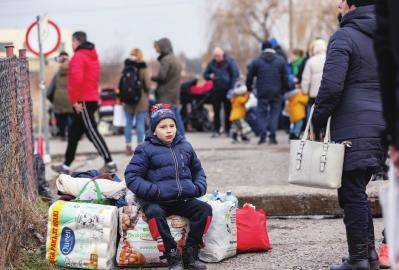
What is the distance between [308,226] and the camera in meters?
7.60

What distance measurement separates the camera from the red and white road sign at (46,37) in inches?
553

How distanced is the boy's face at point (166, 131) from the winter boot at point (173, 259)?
2.67ft

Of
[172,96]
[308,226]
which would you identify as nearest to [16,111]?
[308,226]

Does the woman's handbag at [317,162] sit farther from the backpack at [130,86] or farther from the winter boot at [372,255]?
the backpack at [130,86]

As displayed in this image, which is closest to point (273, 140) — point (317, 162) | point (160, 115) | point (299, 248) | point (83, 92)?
point (83, 92)

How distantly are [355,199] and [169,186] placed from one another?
1.32 meters

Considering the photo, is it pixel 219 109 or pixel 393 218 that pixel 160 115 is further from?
pixel 219 109

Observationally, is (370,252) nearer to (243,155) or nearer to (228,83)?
(243,155)

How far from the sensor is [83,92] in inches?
432

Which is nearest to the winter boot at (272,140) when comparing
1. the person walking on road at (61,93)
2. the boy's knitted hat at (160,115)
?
the person walking on road at (61,93)

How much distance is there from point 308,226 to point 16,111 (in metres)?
2.75

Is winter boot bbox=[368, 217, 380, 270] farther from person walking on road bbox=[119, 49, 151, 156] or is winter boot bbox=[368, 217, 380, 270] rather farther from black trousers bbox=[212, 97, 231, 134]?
black trousers bbox=[212, 97, 231, 134]

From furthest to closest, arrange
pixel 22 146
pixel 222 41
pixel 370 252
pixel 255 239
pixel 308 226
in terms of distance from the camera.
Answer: pixel 222 41, pixel 308 226, pixel 22 146, pixel 255 239, pixel 370 252

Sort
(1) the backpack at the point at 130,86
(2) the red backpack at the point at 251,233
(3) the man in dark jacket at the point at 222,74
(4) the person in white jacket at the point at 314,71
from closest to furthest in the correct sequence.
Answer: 1. (2) the red backpack at the point at 251,233
2. (4) the person in white jacket at the point at 314,71
3. (1) the backpack at the point at 130,86
4. (3) the man in dark jacket at the point at 222,74
